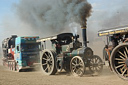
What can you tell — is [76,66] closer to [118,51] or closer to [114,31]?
[118,51]

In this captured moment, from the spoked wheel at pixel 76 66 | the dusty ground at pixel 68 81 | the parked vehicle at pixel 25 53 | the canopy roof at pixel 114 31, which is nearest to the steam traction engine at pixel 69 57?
the spoked wheel at pixel 76 66

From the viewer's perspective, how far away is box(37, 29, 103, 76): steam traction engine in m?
9.98

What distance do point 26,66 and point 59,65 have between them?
4122 mm

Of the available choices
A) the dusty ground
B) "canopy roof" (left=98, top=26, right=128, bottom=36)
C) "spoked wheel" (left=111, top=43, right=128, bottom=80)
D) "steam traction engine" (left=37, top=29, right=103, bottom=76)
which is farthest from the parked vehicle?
"spoked wheel" (left=111, top=43, right=128, bottom=80)

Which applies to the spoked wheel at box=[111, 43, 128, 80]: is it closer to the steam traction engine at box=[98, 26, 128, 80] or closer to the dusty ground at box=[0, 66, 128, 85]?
the steam traction engine at box=[98, 26, 128, 80]

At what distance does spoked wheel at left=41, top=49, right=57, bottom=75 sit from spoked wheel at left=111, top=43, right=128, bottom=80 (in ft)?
13.4

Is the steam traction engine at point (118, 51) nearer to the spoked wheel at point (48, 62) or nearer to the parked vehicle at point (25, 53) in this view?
the spoked wheel at point (48, 62)

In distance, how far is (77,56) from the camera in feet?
32.2

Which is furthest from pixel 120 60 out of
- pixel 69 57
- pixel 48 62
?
pixel 48 62

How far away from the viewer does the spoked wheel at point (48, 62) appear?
35.9ft

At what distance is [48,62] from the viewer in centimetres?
1166

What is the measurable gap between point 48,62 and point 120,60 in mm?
5059

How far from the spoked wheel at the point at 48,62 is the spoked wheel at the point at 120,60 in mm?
4070

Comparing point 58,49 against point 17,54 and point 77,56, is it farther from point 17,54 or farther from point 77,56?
point 17,54
